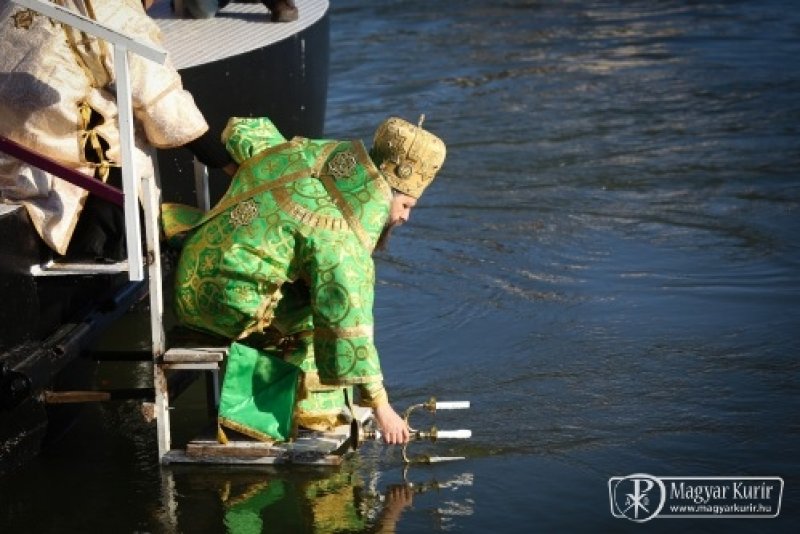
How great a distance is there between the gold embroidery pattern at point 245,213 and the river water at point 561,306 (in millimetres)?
834

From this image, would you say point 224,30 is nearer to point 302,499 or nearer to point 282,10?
point 282,10

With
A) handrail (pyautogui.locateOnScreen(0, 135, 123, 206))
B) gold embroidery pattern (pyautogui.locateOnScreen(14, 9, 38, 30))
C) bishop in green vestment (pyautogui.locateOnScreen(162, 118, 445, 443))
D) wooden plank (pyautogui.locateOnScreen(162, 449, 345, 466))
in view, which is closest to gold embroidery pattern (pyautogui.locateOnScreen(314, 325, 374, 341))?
bishop in green vestment (pyautogui.locateOnScreen(162, 118, 445, 443))

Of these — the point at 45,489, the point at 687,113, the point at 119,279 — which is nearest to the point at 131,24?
the point at 119,279

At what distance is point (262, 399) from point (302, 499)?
1.07ft

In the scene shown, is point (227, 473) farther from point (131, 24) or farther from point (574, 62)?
point (574, 62)

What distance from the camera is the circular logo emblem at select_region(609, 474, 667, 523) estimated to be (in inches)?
197

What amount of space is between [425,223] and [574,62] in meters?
4.04

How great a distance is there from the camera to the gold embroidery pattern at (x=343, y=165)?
194 inches

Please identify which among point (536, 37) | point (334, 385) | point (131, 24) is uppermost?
point (131, 24)

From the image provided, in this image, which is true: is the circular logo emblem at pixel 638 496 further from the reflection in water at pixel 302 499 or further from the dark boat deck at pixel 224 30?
the dark boat deck at pixel 224 30

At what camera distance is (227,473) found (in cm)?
→ 531

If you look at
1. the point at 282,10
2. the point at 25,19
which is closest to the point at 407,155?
the point at 25,19

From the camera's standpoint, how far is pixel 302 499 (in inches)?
203

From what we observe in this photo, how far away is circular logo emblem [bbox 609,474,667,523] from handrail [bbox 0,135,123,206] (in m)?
1.68
